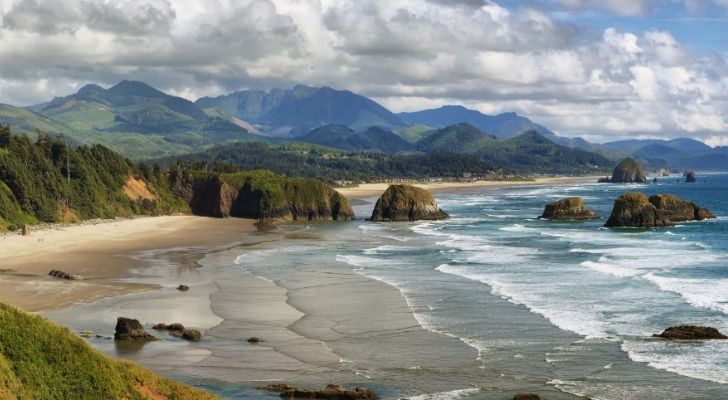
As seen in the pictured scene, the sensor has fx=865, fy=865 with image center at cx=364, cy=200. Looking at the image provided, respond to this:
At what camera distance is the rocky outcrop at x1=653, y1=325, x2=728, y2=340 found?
39844 mm

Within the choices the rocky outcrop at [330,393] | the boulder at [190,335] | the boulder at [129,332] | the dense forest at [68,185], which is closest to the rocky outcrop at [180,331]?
the boulder at [190,335]

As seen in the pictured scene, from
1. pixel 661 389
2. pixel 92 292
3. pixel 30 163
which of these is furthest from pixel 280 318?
pixel 30 163

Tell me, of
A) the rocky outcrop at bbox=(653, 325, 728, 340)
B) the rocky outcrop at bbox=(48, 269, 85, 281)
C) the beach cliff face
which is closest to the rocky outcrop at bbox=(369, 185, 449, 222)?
the beach cliff face

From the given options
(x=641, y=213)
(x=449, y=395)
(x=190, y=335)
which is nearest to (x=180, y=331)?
(x=190, y=335)

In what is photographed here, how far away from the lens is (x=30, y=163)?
112375mm

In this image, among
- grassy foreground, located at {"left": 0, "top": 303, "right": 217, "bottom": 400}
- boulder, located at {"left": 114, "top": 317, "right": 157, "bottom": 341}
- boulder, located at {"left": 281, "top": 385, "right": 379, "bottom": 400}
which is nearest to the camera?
grassy foreground, located at {"left": 0, "top": 303, "right": 217, "bottom": 400}

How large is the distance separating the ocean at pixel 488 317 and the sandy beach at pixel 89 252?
669cm

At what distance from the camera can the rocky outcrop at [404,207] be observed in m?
125

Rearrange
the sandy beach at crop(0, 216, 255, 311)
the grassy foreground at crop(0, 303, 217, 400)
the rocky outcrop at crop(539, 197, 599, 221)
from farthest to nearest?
the rocky outcrop at crop(539, 197, 599, 221) < the sandy beach at crop(0, 216, 255, 311) < the grassy foreground at crop(0, 303, 217, 400)

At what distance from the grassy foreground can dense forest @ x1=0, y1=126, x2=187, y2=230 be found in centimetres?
7312

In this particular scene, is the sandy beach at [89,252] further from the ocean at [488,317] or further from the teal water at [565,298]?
the teal water at [565,298]

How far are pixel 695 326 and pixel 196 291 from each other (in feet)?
102

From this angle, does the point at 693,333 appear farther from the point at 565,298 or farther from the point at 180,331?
the point at 180,331

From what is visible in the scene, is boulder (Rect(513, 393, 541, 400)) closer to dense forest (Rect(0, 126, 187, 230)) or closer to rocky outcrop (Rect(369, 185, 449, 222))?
dense forest (Rect(0, 126, 187, 230))
